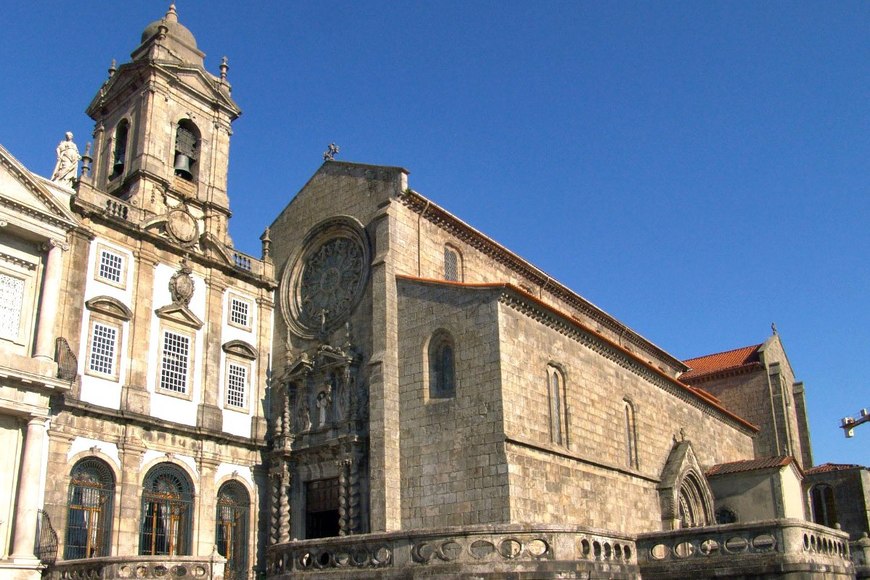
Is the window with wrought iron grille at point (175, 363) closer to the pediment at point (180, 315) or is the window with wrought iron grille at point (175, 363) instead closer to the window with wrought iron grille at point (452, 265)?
the pediment at point (180, 315)

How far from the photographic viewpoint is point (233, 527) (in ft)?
84.0

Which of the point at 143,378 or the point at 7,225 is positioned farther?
the point at 143,378

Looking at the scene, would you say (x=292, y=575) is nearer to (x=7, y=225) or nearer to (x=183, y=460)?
(x=183, y=460)

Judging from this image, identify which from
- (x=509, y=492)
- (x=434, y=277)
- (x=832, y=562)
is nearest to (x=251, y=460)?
(x=434, y=277)

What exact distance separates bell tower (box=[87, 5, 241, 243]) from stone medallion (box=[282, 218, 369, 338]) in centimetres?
306

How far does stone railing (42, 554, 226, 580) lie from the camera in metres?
18.6

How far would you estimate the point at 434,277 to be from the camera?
1039 inches

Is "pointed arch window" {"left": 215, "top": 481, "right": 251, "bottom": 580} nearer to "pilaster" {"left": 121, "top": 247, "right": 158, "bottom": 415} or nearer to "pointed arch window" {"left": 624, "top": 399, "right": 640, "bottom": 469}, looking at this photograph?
"pilaster" {"left": 121, "top": 247, "right": 158, "bottom": 415}

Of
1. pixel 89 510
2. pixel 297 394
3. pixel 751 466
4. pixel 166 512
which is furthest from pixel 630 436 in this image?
pixel 89 510

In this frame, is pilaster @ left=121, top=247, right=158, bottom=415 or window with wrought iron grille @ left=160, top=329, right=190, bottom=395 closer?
pilaster @ left=121, top=247, right=158, bottom=415

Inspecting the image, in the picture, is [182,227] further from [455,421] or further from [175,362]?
[455,421]

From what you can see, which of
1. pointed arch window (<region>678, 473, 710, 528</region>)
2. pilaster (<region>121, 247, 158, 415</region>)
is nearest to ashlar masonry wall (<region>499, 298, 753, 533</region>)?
pointed arch window (<region>678, 473, 710, 528</region>)

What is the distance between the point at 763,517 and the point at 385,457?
15.5m

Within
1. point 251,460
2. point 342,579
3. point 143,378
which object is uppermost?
point 143,378
